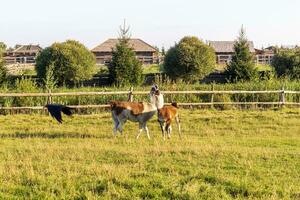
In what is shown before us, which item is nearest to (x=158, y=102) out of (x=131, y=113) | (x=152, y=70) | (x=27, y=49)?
(x=131, y=113)

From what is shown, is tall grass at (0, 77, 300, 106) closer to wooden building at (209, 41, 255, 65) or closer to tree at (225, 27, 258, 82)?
tree at (225, 27, 258, 82)

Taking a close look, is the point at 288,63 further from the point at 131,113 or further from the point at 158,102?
the point at 131,113

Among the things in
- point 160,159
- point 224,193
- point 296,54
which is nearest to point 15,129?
point 160,159

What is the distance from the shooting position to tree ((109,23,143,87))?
31.8 metres

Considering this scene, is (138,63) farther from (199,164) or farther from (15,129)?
(199,164)

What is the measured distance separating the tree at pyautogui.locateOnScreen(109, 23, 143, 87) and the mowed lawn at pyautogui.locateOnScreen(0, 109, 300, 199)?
15.0 m

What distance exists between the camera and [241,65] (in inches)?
1277

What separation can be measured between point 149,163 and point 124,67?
73.9 ft

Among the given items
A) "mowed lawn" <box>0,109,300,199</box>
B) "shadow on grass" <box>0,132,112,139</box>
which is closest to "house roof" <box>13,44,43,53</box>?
"mowed lawn" <box>0,109,300,199</box>

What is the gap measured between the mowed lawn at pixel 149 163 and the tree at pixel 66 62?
15140 millimetres

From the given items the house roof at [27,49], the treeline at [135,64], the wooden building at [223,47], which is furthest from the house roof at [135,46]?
the treeline at [135,64]

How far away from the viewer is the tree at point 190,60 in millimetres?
34125

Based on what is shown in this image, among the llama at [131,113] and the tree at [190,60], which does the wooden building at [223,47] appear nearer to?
the tree at [190,60]

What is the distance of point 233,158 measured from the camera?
33.6 feet
